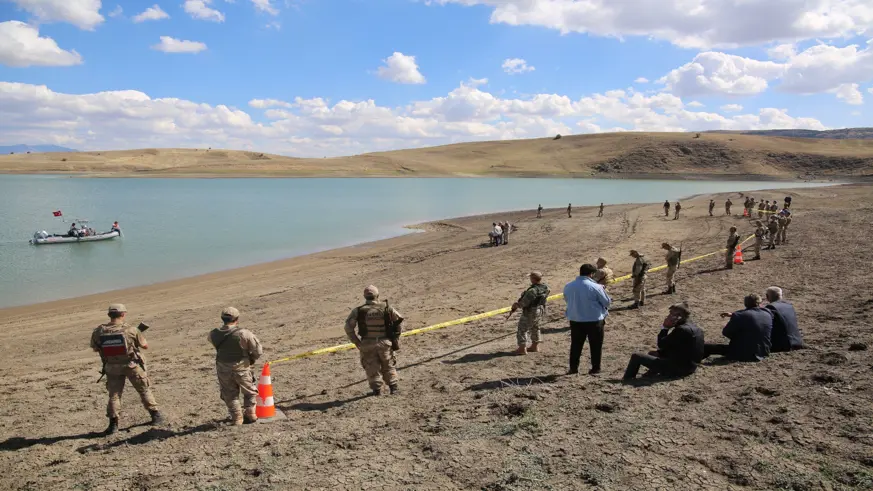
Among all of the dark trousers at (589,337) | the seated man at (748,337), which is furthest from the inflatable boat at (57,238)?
the seated man at (748,337)

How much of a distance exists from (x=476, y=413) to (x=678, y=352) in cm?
299

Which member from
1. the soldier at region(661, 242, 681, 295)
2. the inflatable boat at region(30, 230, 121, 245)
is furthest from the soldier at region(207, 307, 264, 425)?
the inflatable boat at region(30, 230, 121, 245)

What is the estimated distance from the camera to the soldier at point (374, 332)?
7.95 m

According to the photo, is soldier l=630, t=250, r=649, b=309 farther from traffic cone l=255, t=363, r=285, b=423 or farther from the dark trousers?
traffic cone l=255, t=363, r=285, b=423

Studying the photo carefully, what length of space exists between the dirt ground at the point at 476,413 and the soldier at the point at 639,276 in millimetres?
454

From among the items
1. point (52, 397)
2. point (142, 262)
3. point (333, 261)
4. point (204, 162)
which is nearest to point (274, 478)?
point (52, 397)

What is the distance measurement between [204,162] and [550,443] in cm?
18995

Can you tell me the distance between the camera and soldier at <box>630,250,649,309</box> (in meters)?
Answer: 13.0

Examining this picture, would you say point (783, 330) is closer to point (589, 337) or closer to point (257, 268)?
point (589, 337)

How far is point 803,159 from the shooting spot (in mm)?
135625

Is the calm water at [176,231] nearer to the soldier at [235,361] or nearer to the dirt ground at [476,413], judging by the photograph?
the dirt ground at [476,413]

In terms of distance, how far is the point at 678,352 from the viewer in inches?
302

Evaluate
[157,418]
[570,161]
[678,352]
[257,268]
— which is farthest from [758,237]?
[570,161]

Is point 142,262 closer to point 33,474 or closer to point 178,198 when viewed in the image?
point 33,474
